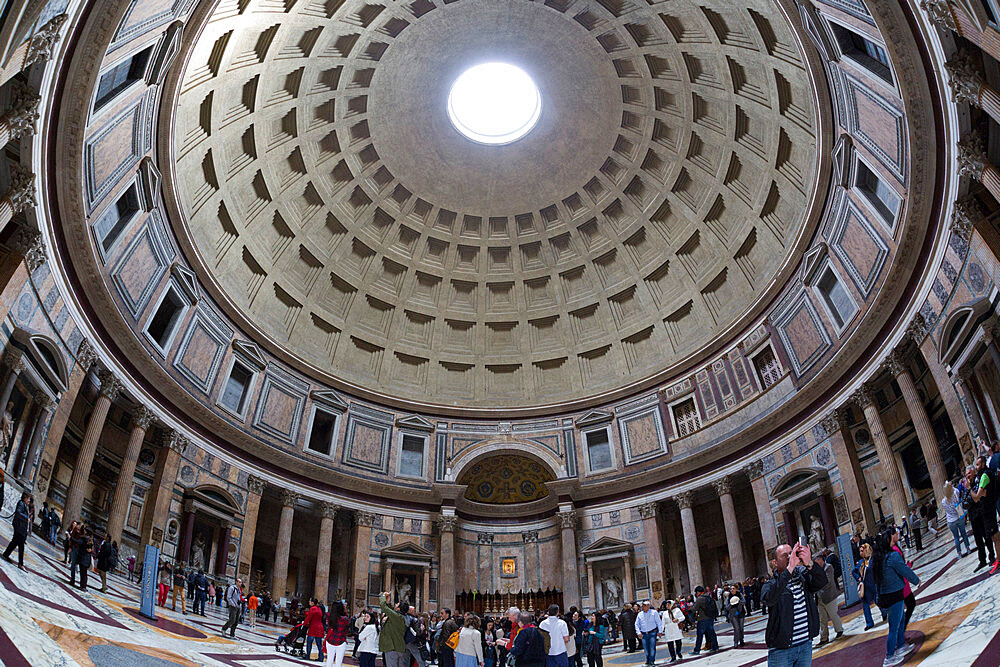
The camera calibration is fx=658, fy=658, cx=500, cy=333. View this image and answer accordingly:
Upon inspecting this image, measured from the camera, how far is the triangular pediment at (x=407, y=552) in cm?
2867

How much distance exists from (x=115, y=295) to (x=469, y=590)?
19179 mm

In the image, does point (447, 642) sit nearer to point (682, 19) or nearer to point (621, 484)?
point (621, 484)

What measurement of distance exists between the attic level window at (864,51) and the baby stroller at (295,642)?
817 inches

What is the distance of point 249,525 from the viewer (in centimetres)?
2538

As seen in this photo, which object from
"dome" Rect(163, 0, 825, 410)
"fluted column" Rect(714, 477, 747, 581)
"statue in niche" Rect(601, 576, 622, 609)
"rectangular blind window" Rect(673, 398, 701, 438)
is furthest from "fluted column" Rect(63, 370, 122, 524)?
"rectangular blind window" Rect(673, 398, 701, 438)

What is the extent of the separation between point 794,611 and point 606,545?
24.1m

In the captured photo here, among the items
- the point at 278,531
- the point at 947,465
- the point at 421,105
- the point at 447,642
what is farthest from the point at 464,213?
the point at 447,642

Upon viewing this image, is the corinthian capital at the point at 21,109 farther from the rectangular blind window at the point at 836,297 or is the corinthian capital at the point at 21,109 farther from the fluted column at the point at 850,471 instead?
the fluted column at the point at 850,471

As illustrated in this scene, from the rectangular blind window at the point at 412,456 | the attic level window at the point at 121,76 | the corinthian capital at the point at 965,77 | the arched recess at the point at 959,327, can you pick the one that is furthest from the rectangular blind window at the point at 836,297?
the attic level window at the point at 121,76

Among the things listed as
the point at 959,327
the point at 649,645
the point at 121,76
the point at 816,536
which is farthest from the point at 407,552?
the point at 959,327

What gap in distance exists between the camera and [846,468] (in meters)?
22.3

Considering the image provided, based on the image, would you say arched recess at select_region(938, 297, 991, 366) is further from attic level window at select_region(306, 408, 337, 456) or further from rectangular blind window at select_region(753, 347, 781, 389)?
attic level window at select_region(306, 408, 337, 456)

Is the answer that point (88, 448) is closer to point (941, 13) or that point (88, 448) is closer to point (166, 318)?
point (166, 318)

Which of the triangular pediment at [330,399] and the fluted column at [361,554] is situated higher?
the triangular pediment at [330,399]
